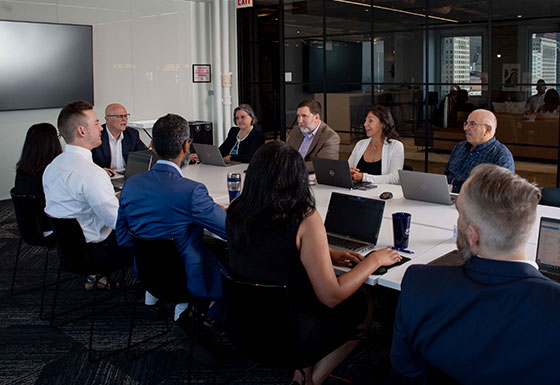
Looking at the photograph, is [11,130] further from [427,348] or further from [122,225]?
[427,348]

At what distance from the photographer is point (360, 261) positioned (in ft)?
8.50

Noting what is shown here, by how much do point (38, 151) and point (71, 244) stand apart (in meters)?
1.11

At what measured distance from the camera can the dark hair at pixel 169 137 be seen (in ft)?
9.88

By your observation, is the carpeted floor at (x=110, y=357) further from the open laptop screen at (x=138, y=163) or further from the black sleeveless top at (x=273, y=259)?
the open laptop screen at (x=138, y=163)

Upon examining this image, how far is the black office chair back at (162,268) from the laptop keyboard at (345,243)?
2.49ft

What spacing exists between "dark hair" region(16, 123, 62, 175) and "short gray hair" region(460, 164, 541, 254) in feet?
11.0

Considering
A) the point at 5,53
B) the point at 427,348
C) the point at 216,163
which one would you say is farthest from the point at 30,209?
the point at 5,53

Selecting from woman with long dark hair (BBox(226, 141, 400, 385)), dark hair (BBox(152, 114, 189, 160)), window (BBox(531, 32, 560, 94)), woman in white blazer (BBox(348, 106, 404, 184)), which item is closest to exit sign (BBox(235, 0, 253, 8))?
window (BBox(531, 32, 560, 94))

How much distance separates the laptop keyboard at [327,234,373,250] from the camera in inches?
111

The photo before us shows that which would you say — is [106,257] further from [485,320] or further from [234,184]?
[485,320]

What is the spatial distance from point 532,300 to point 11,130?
723 centimetres

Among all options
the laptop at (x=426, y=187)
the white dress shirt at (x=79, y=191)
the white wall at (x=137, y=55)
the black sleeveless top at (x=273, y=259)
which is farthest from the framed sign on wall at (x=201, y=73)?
the black sleeveless top at (x=273, y=259)

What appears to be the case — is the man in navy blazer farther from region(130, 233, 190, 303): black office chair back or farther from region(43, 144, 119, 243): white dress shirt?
region(43, 144, 119, 243): white dress shirt

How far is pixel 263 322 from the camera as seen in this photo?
7.46ft
